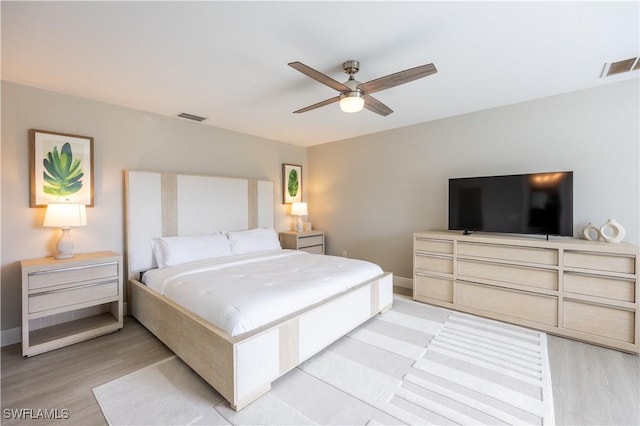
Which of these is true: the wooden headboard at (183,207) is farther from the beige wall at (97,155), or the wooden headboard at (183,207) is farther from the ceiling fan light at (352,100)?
the ceiling fan light at (352,100)

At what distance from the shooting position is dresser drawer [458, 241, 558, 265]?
9.14 ft

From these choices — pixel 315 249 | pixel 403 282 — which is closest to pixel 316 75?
pixel 403 282

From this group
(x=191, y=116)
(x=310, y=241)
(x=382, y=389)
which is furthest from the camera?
(x=310, y=241)

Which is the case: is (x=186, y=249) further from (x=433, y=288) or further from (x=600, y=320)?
(x=600, y=320)

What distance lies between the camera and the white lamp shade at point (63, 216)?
8.50 feet

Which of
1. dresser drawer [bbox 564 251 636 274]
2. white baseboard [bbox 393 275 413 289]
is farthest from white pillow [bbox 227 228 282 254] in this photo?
dresser drawer [bbox 564 251 636 274]

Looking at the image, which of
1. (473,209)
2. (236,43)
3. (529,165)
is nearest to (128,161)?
(236,43)

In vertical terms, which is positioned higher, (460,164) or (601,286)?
(460,164)

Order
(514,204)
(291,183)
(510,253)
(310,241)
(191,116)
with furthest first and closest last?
(291,183) < (310,241) < (191,116) < (514,204) < (510,253)

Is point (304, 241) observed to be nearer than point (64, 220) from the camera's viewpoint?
No

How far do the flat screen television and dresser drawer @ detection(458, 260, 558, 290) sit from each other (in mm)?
427

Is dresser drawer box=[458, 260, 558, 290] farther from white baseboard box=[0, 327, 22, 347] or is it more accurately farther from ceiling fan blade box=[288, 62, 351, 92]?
white baseboard box=[0, 327, 22, 347]

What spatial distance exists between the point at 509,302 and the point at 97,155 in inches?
194

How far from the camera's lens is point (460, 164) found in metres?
3.77
